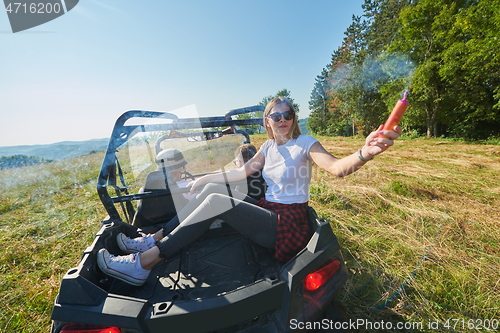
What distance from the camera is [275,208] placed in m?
2.00

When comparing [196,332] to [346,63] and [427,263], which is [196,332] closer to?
[427,263]

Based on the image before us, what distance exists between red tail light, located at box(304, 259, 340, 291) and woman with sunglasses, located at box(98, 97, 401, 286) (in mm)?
284

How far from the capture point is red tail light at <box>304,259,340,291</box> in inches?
56.0

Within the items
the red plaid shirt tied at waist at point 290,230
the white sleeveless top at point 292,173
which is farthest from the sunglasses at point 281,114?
the red plaid shirt tied at waist at point 290,230

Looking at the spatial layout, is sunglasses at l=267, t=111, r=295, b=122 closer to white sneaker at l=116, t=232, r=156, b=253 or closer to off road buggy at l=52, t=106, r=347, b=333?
off road buggy at l=52, t=106, r=347, b=333

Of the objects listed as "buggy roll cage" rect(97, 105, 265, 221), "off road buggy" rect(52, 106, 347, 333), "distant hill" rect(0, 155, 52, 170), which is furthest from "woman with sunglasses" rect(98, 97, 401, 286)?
"distant hill" rect(0, 155, 52, 170)

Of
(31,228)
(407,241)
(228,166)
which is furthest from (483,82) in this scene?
(31,228)

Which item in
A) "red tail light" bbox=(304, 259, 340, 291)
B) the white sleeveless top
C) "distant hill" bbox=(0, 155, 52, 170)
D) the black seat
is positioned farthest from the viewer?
"distant hill" bbox=(0, 155, 52, 170)

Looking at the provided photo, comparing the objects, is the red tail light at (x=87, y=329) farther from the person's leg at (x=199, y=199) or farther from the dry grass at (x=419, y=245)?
the dry grass at (x=419, y=245)

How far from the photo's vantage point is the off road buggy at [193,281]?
3.75 ft

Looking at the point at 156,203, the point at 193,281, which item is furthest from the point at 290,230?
the point at 156,203

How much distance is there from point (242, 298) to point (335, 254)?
2.49ft

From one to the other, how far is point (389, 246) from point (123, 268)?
128 inches

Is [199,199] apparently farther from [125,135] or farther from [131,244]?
[125,135]
